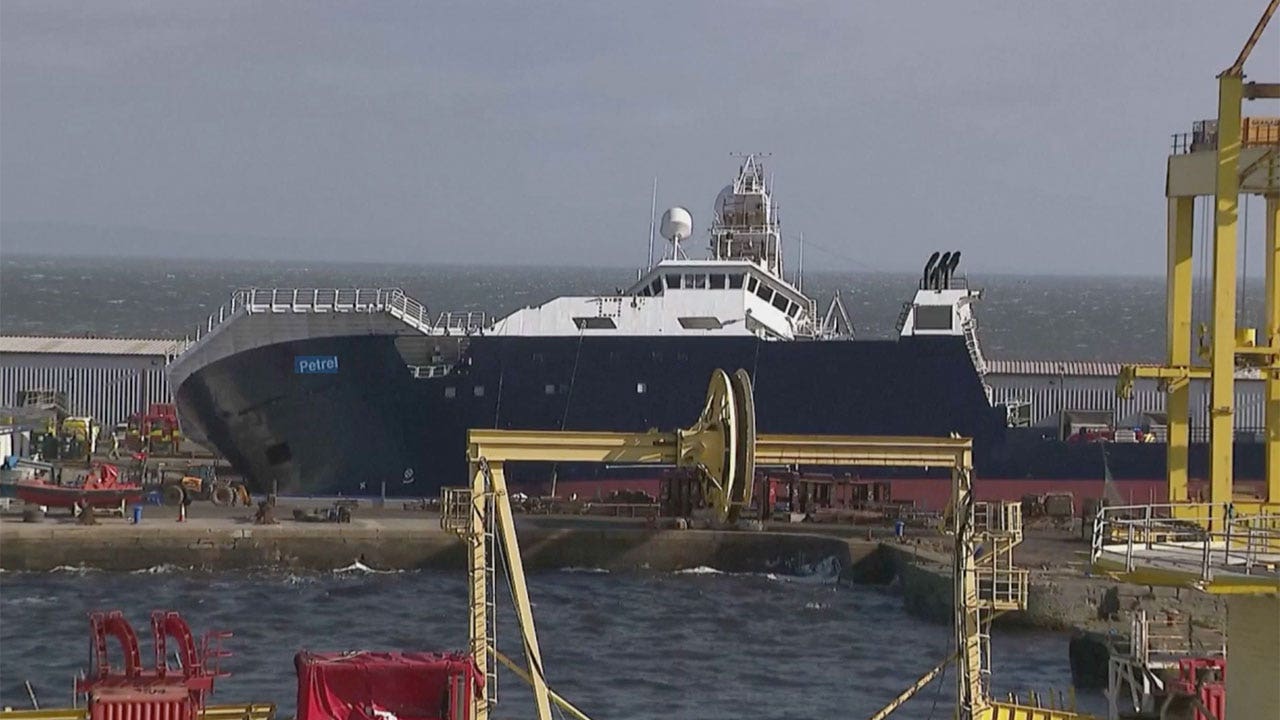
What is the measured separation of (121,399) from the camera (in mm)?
62156

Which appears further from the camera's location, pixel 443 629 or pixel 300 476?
pixel 300 476

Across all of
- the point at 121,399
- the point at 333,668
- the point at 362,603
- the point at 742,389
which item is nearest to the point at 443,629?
the point at 362,603

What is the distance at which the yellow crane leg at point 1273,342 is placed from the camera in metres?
27.0

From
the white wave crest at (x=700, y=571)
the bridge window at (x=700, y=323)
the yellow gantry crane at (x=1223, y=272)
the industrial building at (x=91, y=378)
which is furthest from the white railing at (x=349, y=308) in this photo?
the yellow gantry crane at (x=1223, y=272)

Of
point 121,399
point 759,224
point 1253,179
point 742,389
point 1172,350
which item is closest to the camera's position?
point 742,389

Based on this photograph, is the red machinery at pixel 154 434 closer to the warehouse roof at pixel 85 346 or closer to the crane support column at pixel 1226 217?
the warehouse roof at pixel 85 346

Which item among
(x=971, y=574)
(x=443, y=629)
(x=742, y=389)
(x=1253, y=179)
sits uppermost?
(x=1253, y=179)

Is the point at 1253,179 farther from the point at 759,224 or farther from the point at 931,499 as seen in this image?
the point at 759,224

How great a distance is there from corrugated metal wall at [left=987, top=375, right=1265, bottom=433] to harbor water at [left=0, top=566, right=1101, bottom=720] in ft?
59.3

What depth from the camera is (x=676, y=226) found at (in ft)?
165

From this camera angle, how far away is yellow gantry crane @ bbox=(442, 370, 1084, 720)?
19734mm

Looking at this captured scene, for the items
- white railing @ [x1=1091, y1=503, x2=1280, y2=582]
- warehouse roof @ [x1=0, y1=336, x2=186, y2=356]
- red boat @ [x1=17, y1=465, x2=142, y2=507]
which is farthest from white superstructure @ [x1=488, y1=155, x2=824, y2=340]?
white railing @ [x1=1091, y1=503, x2=1280, y2=582]

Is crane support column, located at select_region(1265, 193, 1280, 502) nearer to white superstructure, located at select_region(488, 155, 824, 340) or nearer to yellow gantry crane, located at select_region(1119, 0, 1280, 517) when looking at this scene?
yellow gantry crane, located at select_region(1119, 0, 1280, 517)

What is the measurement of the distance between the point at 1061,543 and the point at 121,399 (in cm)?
3175
